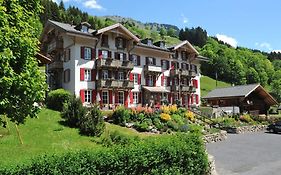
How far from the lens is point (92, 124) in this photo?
24000mm

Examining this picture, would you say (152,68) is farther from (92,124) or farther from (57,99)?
(92,124)

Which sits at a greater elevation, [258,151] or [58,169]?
[58,169]

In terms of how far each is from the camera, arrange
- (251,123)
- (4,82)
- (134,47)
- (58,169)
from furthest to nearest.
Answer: (134,47)
(251,123)
(4,82)
(58,169)

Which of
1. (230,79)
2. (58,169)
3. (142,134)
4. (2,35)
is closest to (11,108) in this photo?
(2,35)

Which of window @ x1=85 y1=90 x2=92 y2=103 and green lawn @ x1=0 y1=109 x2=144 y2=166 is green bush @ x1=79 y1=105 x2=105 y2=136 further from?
window @ x1=85 y1=90 x2=92 y2=103

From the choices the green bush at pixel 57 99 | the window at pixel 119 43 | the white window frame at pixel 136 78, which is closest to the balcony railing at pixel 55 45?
the window at pixel 119 43

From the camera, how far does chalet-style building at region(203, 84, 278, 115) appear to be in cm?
5388

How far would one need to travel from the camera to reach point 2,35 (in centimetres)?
1075

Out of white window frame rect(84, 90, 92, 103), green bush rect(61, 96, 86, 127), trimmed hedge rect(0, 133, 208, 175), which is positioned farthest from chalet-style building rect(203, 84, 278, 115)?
trimmed hedge rect(0, 133, 208, 175)

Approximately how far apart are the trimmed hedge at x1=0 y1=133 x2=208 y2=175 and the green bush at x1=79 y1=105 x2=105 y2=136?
34.6 ft

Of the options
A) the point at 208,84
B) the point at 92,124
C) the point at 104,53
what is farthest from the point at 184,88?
the point at 208,84

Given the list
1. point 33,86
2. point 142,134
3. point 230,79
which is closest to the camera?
point 33,86

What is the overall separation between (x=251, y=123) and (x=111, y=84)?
19.3 meters

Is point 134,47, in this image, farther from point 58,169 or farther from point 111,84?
point 58,169
